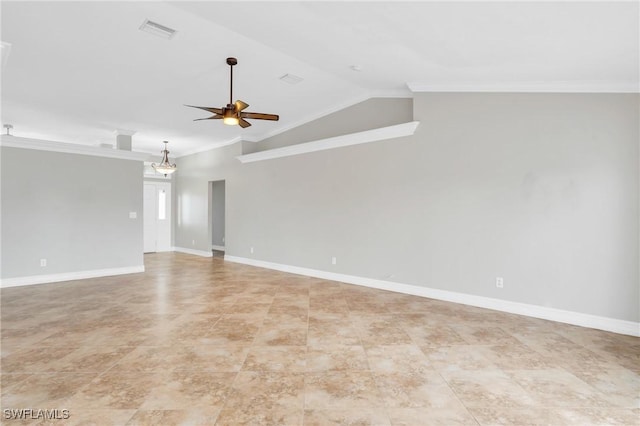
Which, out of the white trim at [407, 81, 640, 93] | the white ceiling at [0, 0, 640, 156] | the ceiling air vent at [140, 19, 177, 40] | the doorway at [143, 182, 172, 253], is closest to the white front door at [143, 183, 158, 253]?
the doorway at [143, 182, 172, 253]

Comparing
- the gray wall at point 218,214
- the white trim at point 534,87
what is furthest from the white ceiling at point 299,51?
the gray wall at point 218,214

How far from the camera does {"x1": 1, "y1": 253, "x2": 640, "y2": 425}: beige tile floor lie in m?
2.10

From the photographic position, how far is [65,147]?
19.8 feet

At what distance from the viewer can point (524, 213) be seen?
4.11 meters

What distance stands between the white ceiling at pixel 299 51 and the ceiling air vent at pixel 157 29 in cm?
8

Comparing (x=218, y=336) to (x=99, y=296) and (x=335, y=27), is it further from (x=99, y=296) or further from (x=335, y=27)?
(x=335, y=27)

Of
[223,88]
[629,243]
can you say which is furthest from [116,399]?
[629,243]

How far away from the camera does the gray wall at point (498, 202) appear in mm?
3643

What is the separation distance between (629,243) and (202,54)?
559cm

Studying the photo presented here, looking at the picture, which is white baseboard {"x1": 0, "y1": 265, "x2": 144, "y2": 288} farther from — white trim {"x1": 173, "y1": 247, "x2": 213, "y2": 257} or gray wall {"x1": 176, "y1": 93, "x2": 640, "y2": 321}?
gray wall {"x1": 176, "y1": 93, "x2": 640, "y2": 321}

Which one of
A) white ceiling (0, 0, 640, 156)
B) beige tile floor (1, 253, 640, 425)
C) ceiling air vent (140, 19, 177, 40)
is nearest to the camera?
beige tile floor (1, 253, 640, 425)

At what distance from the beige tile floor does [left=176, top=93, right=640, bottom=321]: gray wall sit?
1.89 ft

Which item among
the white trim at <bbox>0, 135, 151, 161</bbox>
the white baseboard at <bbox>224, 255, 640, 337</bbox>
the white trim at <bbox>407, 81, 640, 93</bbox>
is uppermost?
the white trim at <bbox>407, 81, 640, 93</bbox>

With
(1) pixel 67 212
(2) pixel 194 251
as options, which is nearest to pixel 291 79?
(1) pixel 67 212
